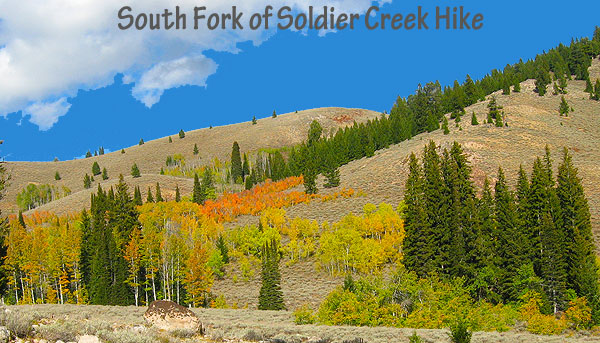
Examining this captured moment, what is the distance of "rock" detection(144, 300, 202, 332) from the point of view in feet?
63.4

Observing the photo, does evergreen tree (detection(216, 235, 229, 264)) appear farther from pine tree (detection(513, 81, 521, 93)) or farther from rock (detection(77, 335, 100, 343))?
pine tree (detection(513, 81, 521, 93))

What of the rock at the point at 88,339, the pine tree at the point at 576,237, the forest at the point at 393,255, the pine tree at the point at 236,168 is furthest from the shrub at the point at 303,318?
the pine tree at the point at 236,168

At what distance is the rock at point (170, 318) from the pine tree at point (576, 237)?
3769 cm

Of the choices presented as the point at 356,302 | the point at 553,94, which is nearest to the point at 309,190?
the point at 356,302

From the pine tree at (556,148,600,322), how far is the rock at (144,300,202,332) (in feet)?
124

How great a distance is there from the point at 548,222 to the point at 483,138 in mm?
76014

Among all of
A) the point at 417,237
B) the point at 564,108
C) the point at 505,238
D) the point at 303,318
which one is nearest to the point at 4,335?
the point at 303,318

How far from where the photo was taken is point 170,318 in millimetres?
19641

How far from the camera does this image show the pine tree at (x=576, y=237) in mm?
45469

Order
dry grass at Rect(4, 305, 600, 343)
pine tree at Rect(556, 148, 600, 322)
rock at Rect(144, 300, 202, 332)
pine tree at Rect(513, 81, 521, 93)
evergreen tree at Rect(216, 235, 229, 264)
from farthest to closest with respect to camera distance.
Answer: pine tree at Rect(513, 81, 521, 93)
evergreen tree at Rect(216, 235, 229, 264)
pine tree at Rect(556, 148, 600, 322)
rock at Rect(144, 300, 202, 332)
dry grass at Rect(4, 305, 600, 343)

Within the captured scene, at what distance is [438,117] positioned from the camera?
481ft

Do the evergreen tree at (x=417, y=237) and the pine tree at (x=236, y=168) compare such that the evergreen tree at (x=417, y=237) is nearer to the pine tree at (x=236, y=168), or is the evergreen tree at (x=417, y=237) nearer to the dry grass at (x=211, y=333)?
the dry grass at (x=211, y=333)

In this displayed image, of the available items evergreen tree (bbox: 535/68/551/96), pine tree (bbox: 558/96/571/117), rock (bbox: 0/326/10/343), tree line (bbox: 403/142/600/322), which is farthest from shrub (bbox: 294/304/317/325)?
evergreen tree (bbox: 535/68/551/96)

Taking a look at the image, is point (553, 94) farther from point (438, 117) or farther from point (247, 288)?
point (247, 288)
